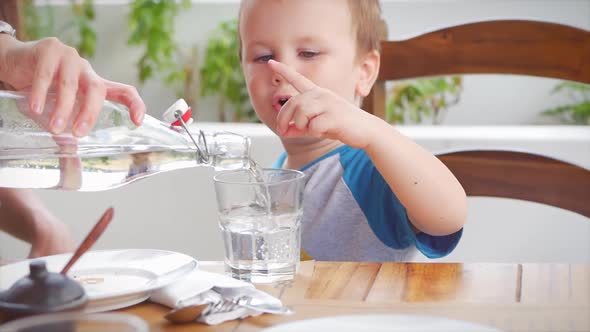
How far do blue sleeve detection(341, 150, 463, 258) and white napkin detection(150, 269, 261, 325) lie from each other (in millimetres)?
364

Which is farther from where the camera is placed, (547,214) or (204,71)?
(204,71)

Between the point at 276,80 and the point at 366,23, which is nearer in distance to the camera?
the point at 276,80

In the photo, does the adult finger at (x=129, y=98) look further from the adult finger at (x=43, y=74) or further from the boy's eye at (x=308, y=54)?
the boy's eye at (x=308, y=54)

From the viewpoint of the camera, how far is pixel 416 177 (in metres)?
0.95

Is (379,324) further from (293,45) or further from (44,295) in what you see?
(293,45)

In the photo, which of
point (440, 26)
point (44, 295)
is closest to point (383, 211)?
point (44, 295)

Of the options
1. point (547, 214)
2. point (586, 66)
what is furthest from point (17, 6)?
point (547, 214)

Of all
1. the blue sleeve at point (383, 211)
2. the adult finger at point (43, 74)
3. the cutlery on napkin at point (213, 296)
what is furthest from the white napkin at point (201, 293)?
the blue sleeve at point (383, 211)

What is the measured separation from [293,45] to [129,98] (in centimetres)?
35

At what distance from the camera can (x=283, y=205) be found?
0.81 meters

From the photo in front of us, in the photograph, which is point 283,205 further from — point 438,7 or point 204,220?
point 438,7

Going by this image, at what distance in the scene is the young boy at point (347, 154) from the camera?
3.14 feet

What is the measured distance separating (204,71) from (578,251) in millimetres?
2299

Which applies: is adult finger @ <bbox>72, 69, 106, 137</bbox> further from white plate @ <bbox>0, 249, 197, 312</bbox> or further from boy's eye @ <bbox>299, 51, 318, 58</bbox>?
boy's eye @ <bbox>299, 51, 318, 58</bbox>
